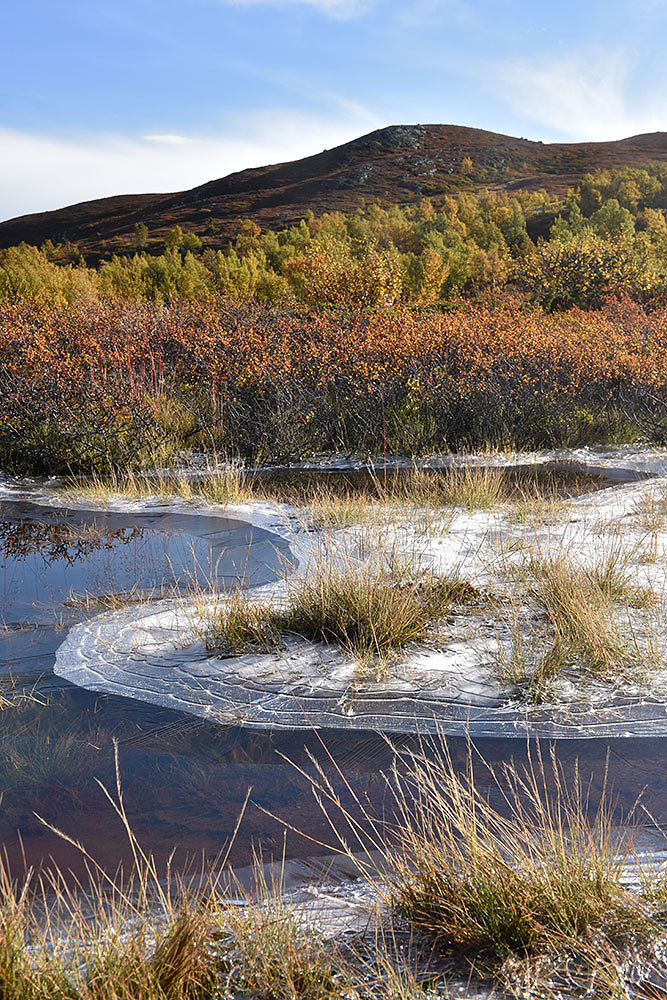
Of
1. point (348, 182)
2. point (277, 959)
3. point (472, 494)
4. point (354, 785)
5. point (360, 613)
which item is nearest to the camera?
point (277, 959)

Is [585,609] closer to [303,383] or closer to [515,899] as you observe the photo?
[515,899]

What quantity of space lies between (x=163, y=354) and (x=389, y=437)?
3.42 metres

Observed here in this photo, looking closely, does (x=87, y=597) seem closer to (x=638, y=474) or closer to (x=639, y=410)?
(x=638, y=474)

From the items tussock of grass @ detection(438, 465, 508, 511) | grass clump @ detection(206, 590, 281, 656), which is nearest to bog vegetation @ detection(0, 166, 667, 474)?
tussock of grass @ detection(438, 465, 508, 511)

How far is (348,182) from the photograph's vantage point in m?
60.7

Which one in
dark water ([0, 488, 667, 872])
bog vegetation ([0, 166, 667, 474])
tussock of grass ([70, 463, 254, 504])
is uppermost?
bog vegetation ([0, 166, 667, 474])

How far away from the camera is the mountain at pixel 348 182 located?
52.7 meters

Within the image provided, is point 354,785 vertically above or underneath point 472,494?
underneath

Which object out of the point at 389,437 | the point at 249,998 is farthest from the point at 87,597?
the point at 389,437


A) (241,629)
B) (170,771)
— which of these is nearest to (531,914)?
(170,771)

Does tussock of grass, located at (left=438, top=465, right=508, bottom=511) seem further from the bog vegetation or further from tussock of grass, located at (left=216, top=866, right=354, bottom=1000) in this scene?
tussock of grass, located at (left=216, top=866, right=354, bottom=1000)

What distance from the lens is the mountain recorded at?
2074 inches

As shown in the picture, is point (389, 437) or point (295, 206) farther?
point (295, 206)

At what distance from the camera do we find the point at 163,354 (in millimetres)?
11297
